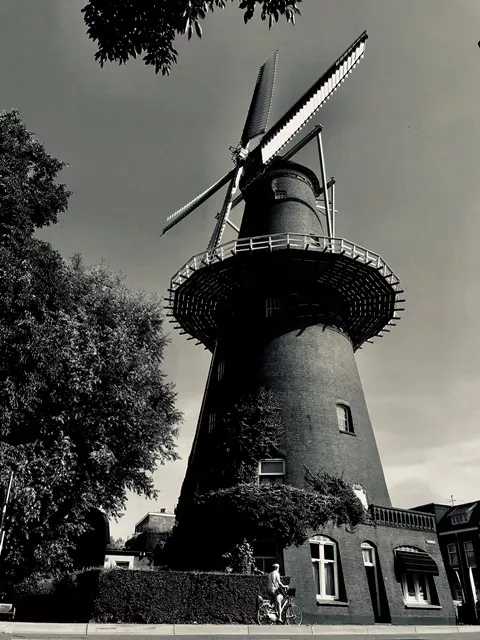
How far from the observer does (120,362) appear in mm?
20719

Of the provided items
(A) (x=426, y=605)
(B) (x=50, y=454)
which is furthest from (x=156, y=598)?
(A) (x=426, y=605)

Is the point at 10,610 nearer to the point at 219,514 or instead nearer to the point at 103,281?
the point at 219,514

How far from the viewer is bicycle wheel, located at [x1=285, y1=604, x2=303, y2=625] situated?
590 inches

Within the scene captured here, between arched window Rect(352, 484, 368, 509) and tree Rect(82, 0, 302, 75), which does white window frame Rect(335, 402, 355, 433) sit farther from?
tree Rect(82, 0, 302, 75)

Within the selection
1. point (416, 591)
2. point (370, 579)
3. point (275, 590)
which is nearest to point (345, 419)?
point (370, 579)

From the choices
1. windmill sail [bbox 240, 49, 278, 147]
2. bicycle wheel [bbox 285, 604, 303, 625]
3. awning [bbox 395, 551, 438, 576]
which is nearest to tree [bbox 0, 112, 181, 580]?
bicycle wheel [bbox 285, 604, 303, 625]

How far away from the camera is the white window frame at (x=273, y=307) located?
973 inches

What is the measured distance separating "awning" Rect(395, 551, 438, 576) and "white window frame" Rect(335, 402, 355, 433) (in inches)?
202

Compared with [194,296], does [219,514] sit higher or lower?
lower

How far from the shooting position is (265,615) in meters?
14.5

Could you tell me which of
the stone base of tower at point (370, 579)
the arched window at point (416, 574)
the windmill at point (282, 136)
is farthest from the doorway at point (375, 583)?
the windmill at point (282, 136)

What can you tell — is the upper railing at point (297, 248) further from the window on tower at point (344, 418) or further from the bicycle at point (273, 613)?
the bicycle at point (273, 613)

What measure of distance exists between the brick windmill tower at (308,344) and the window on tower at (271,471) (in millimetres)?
54

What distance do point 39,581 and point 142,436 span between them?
6391 mm
